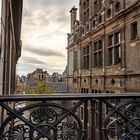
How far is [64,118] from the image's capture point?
1845mm

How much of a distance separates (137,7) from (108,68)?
179 inches

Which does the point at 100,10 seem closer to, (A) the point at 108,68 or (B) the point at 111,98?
(A) the point at 108,68

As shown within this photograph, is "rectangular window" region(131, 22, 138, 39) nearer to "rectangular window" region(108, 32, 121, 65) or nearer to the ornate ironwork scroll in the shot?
"rectangular window" region(108, 32, 121, 65)

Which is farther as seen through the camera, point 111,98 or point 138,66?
point 138,66

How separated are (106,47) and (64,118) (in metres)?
13.8

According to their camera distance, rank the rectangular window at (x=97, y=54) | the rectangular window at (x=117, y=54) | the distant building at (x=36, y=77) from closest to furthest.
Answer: the rectangular window at (x=117, y=54)
the rectangular window at (x=97, y=54)
the distant building at (x=36, y=77)

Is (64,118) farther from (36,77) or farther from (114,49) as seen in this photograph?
(36,77)

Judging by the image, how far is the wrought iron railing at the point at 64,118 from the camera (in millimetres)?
1798

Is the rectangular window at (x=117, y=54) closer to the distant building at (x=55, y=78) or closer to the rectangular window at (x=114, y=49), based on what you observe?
the rectangular window at (x=114, y=49)

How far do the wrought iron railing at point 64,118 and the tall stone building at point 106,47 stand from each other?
947cm

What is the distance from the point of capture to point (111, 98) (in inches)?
75.6

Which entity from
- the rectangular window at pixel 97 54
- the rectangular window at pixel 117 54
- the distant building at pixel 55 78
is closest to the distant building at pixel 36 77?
the distant building at pixel 55 78

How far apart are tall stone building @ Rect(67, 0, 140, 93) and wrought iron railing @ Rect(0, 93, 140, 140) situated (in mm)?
9474

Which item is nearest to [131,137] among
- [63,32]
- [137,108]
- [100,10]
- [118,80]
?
[137,108]
